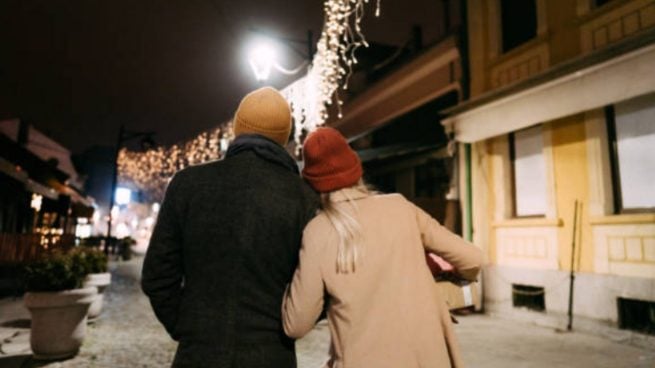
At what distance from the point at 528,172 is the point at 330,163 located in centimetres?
789

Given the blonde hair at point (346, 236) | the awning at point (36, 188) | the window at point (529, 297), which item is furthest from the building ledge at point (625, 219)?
the awning at point (36, 188)

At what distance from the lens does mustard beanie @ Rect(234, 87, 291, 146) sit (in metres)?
1.98

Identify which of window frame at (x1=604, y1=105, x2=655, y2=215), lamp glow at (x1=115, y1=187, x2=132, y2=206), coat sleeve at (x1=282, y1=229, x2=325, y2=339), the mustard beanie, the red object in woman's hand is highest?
lamp glow at (x1=115, y1=187, x2=132, y2=206)

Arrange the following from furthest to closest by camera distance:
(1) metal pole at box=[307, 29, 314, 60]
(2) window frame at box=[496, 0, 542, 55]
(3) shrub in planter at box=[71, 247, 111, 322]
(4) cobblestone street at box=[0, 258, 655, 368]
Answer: (1) metal pole at box=[307, 29, 314, 60]
(2) window frame at box=[496, 0, 542, 55]
(3) shrub in planter at box=[71, 247, 111, 322]
(4) cobblestone street at box=[0, 258, 655, 368]

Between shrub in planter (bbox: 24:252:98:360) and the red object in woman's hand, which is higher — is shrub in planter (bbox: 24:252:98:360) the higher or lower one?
the lower one

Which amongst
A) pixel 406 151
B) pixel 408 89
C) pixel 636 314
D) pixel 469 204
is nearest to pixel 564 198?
Answer: pixel 636 314

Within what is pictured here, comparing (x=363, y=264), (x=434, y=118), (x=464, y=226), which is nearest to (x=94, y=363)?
(x=363, y=264)

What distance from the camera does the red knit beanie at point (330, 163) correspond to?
1.90 meters

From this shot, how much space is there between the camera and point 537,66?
852 cm

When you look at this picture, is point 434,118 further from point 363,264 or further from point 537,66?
point 363,264

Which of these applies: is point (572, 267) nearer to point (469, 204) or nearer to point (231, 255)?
point (469, 204)

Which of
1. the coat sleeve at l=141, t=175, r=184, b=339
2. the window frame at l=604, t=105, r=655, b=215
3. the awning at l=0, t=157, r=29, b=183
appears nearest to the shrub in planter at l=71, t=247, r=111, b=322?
the coat sleeve at l=141, t=175, r=184, b=339

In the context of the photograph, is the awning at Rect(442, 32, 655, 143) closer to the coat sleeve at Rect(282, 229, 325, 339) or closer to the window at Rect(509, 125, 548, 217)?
the window at Rect(509, 125, 548, 217)

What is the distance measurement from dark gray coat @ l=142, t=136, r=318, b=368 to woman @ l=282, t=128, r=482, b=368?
0.10m
